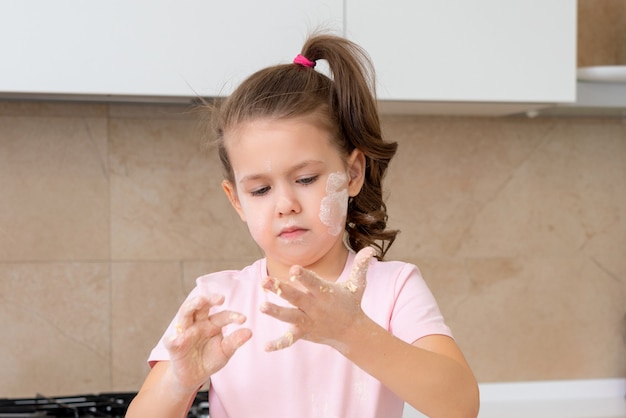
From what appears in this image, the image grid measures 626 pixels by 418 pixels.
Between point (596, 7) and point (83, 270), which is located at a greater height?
point (596, 7)

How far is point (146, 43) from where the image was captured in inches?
58.6

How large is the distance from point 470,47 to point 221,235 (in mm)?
639

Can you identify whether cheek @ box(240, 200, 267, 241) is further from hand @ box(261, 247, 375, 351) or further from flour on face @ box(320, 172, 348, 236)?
hand @ box(261, 247, 375, 351)

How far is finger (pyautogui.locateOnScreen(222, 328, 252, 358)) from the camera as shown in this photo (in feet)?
2.92

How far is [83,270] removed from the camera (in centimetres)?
180

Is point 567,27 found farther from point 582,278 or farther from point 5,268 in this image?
point 5,268

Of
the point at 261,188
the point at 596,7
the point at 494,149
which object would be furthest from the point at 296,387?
the point at 596,7

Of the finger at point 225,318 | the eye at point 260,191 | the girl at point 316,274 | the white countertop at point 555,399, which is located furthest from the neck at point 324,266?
the white countertop at point 555,399

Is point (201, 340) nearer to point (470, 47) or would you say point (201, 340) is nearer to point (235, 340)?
point (235, 340)

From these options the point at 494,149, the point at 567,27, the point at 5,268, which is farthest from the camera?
the point at 494,149

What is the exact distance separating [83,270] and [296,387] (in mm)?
873

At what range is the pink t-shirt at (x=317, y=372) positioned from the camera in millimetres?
1046

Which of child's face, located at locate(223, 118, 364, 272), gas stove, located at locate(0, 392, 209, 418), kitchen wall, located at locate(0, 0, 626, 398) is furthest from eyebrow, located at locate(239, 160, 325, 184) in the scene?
kitchen wall, located at locate(0, 0, 626, 398)

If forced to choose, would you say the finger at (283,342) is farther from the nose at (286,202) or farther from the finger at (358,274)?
the nose at (286,202)
